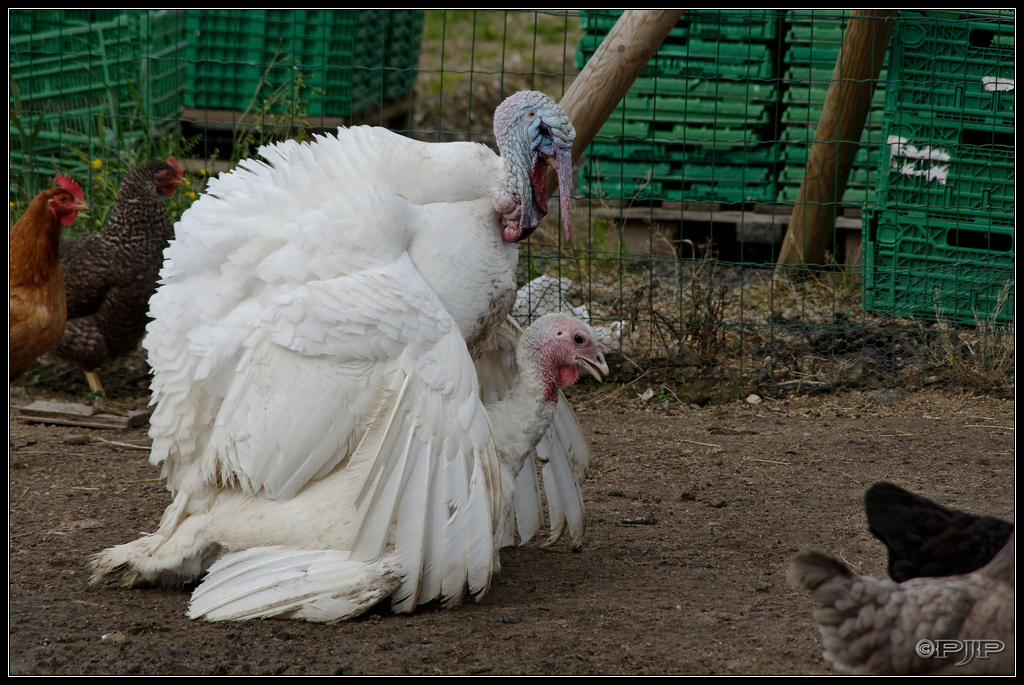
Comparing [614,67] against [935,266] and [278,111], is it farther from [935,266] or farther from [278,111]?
[278,111]

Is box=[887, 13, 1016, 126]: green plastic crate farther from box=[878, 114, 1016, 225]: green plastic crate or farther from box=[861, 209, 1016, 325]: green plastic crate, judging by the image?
box=[861, 209, 1016, 325]: green plastic crate

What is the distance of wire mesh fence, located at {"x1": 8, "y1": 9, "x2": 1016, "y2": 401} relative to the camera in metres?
5.73

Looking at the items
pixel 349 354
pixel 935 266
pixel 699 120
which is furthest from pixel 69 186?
pixel 935 266

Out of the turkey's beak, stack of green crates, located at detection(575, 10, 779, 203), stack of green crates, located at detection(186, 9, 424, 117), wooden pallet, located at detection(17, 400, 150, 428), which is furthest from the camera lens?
stack of green crates, located at detection(186, 9, 424, 117)

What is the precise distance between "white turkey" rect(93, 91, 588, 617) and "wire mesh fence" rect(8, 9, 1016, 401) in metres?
1.76

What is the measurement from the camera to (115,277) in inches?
217

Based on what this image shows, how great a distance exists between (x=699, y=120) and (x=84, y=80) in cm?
393

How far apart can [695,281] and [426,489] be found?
315 cm

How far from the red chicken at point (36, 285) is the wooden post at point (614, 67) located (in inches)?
89.9

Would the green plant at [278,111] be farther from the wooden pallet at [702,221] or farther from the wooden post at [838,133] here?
the wooden post at [838,133]

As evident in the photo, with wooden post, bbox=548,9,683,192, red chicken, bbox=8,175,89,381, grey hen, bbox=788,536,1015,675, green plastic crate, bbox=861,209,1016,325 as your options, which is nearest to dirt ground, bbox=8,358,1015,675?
grey hen, bbox=788,536,1015,675

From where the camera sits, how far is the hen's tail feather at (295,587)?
120 inches

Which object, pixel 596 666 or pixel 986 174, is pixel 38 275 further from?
pixel 986 174

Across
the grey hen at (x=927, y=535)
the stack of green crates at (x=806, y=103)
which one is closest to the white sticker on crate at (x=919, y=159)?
the stack of green crates at (x=806, y=103)
